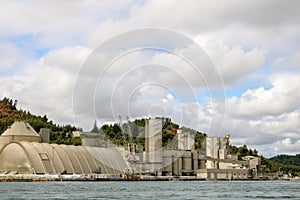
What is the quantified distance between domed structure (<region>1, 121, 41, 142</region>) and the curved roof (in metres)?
10.1

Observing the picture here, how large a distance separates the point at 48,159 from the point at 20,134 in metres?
20.6

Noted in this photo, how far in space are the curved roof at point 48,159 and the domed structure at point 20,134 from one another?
1015 cm

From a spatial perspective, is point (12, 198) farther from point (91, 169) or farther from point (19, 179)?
point (91, 169)

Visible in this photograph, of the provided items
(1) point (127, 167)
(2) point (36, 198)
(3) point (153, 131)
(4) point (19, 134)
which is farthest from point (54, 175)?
(2) point (36, 198)

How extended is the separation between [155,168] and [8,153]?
54558 millimetres

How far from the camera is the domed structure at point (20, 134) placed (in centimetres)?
15884

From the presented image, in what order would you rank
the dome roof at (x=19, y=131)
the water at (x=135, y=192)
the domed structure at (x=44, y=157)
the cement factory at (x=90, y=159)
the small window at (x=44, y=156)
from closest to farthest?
the water at (x=135, y=192)
the domed structure at (x=44, y=157)
the cement factory at (x=90, y=159)
the small window at (x=44, y=156)
the dome roof at (x=19, y=131)

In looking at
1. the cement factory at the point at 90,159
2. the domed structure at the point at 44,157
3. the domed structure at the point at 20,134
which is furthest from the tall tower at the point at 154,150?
the domed structure at the point at 20,134

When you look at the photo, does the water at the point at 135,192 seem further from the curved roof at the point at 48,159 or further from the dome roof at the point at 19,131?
the dome roof at the point at 19,131

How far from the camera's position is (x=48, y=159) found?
145m

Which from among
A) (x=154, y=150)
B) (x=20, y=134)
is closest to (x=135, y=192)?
(x=20, y=134)

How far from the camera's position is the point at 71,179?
139 m

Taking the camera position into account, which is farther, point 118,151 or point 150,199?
point 118,151

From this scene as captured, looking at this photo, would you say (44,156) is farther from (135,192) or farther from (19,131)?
(135,192)
